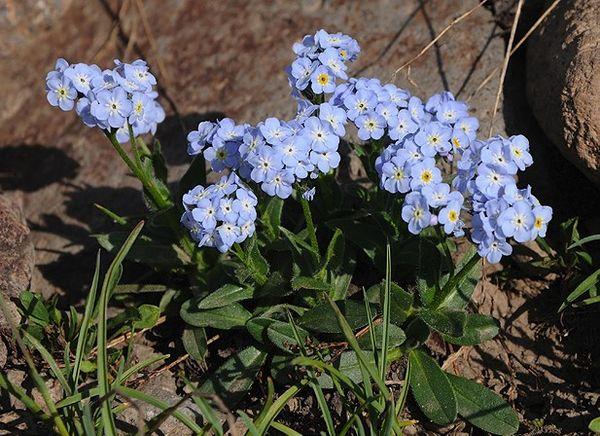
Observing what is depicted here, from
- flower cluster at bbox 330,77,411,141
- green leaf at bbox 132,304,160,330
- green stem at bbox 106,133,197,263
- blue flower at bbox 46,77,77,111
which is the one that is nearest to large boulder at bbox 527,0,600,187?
flower cluster at bbox 330,77,411,141

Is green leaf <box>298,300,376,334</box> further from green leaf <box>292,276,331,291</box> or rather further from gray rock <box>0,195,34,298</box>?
gray rock <box>0,195,34,298</box>

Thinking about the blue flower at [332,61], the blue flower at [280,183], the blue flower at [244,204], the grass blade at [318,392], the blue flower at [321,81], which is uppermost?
the blue flower at [332,61]

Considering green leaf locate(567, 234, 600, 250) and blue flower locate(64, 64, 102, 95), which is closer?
blue flower locate(64, 64, 102, 95)

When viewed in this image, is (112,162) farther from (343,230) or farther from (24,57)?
(343,230)

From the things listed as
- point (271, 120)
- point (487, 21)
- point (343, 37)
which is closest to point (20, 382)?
point (271, 120)

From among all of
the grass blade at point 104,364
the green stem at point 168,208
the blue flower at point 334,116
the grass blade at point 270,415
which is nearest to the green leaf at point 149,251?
the green stem at point 168,208

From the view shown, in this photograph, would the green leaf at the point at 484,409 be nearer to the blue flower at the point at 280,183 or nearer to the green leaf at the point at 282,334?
the green leaf at the point at 282,334
